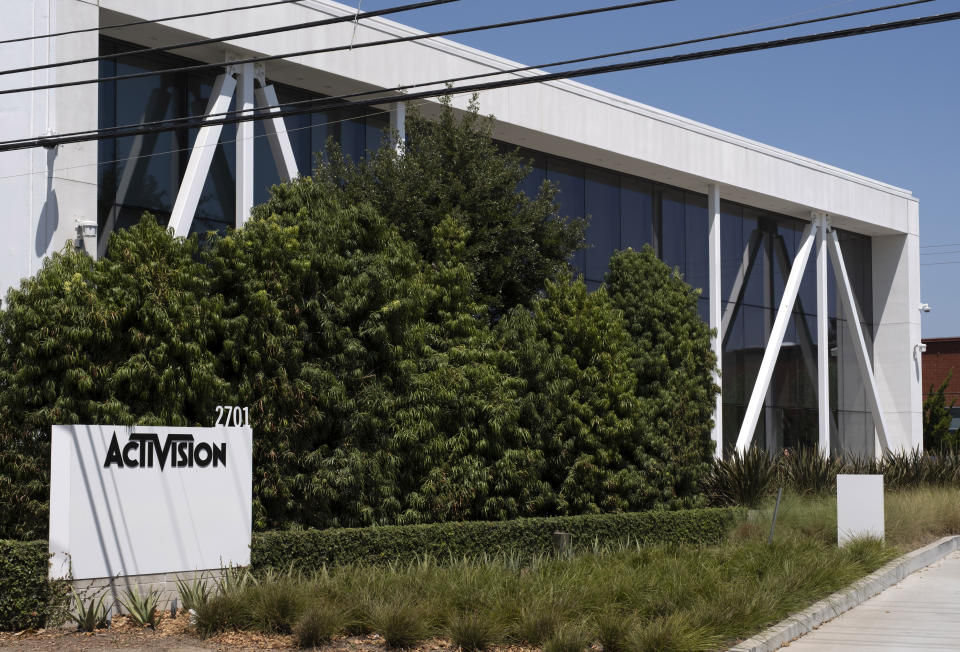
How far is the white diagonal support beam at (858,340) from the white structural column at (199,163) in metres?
23.6

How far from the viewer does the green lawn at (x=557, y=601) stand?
1077 centimetres

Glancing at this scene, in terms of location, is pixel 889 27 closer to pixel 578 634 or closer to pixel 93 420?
pixel 578 634

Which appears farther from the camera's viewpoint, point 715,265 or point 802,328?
point 802,328

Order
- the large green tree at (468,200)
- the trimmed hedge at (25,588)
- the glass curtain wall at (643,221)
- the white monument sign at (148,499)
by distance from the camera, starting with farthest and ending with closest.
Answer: the glass curtain wall at (643,221)
the large green tree at (468,200)
the white monument sign at (148,499)
the trimmed hedge at (25,588)

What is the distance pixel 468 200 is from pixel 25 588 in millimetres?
11899

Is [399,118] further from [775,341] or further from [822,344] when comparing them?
[822,344]

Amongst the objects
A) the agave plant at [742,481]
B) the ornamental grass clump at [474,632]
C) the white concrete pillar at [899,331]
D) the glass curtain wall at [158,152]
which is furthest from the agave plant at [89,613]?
the white concrete pillar at [899,331]

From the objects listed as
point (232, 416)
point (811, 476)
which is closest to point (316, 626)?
point (232, 416)

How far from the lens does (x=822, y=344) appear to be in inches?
1459

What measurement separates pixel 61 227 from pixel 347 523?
23.8 ft

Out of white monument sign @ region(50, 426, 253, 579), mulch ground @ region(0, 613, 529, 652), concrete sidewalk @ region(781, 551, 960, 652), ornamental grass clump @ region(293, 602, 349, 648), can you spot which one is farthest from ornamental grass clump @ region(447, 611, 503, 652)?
white monument sign @ region(50, 426, 253, 579)

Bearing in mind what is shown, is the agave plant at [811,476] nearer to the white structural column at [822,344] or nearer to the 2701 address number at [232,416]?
the white structural column at [822,344]

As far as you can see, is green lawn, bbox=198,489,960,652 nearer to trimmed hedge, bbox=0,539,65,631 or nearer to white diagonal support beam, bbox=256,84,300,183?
trimmed hedge, bbox=0,539,65,631

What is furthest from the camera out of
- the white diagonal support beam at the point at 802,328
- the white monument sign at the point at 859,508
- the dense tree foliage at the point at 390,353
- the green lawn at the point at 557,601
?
the white diagonal support beam at the point at 802,328
